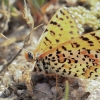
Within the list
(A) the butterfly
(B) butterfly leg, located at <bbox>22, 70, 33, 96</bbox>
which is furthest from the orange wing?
(B) butterfly leg, located at <bbox>22, 70, 33, 96</bbox>

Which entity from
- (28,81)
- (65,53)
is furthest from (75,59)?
(28,81)

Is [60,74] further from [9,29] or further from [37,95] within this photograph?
[9,29]

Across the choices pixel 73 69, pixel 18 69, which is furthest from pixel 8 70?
pixel 73 69

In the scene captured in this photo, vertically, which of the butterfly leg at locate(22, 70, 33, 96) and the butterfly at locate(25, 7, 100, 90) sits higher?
the butterfly at locate(25, 7, 100, 90)

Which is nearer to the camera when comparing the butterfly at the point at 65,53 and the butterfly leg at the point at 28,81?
the butterfly at the point at 65,53

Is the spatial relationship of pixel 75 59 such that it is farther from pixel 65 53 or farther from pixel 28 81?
pixel 28 81

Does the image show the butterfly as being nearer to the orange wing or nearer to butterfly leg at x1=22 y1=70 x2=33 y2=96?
the orange wing

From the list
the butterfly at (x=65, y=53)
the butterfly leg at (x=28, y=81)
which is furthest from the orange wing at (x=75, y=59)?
the butterfly leg at (x=28, y=81)

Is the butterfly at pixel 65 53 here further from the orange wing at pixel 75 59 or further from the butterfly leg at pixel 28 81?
the butterfly leg at pixel 28 81
